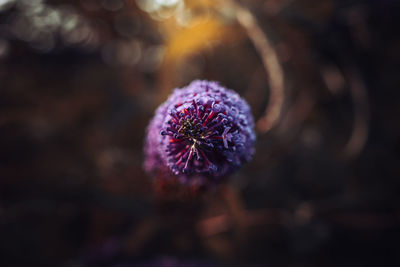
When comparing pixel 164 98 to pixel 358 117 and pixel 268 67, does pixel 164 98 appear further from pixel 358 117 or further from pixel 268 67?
pixel 358 117

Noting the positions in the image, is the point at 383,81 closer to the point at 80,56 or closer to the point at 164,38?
the point at 164,38

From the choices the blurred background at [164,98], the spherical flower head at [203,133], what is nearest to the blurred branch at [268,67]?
the blurred background at [164,98]

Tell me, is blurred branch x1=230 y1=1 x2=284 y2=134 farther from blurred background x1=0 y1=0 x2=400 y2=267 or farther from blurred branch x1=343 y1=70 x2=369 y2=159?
blurred branch x1=343 y1=70 x2=369 y2=159

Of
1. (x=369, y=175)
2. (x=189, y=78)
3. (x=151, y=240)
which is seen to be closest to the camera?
(x=151, y=240)

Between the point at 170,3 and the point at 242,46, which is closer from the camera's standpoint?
the point at 170,3

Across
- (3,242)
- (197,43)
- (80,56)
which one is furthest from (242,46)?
(3,242)

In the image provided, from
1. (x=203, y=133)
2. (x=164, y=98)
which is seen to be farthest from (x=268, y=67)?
(x=203, y=133)

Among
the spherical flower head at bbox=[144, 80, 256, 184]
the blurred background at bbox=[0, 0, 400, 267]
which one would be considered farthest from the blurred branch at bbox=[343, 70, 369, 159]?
the spherical flower head at bbox=[144, 80, 256, 184]
